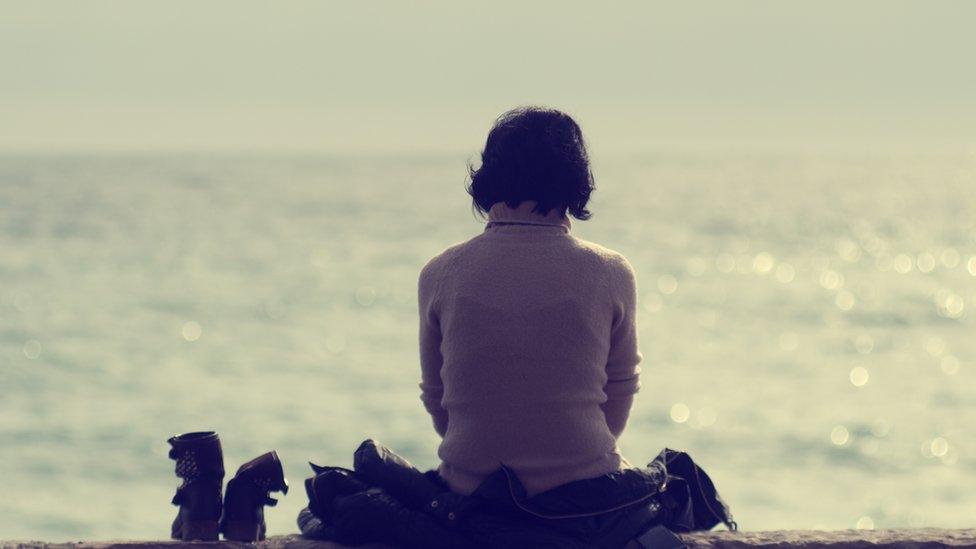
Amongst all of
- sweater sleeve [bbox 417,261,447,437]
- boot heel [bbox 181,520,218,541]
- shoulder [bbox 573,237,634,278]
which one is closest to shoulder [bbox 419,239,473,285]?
sweater sleeve [bbox 417,261,447,437]

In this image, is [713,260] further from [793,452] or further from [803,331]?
[793,452]

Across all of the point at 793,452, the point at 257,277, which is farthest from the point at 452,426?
the point at 257,277

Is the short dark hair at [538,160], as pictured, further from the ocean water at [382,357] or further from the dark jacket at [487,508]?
Result: the ocean water at [382,357]

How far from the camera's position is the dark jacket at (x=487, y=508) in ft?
12.0

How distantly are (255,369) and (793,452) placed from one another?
443 inches

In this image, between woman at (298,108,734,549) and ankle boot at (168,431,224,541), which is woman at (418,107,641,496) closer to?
woman at (298,108,734,549)

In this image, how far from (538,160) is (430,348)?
631 millimetres

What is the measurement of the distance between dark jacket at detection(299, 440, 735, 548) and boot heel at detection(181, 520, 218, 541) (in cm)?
28

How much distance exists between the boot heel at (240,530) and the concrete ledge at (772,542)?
0.05m

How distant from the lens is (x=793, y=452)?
2058 cm

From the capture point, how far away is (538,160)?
3.71 m

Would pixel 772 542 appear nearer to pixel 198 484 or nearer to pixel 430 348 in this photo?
pixel 430 348

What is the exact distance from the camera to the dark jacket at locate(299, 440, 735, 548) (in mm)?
3652

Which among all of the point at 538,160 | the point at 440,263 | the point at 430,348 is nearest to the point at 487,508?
the point at 430,348
